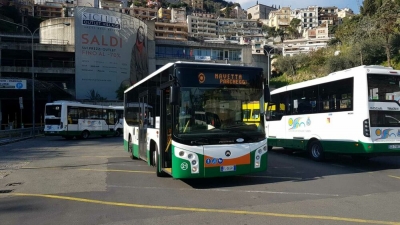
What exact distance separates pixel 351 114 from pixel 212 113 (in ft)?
18.3

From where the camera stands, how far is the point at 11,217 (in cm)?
709

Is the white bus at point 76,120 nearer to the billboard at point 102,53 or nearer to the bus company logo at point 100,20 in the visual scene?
the billboard at point 102,53

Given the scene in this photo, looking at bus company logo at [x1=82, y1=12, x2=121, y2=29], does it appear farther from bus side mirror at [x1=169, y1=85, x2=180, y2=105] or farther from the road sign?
bus side mirror at [x1=169, y1=85, x2=180, y2=105]

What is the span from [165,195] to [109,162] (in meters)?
6.86

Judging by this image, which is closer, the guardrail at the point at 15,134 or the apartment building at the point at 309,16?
the guardrail at the point at 15,134

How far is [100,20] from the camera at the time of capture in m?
61.0

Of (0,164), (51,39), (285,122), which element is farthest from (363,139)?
(51,39)

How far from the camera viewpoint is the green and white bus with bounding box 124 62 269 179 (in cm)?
911

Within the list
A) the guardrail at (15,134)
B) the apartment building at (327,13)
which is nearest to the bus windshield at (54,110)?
the guardrail at (15,134)

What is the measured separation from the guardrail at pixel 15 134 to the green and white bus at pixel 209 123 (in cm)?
2089

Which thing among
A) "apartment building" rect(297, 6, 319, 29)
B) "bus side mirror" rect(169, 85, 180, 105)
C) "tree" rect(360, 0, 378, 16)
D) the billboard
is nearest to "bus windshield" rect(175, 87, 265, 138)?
"bus side mirror" rect(169, 85, 180, 105)

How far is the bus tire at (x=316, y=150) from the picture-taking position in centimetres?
1416

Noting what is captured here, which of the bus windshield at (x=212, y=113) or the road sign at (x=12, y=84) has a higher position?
the road sign at (x=12, y=84)

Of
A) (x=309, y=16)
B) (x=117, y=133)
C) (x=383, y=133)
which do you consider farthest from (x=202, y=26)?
(x=383, y=133)
